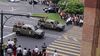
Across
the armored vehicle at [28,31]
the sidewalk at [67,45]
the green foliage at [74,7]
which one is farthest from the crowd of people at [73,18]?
the armored vehicle at [28,31]

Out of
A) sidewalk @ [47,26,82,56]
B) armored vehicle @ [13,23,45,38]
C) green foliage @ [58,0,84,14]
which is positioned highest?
green foliage @ [58,0,84,14]

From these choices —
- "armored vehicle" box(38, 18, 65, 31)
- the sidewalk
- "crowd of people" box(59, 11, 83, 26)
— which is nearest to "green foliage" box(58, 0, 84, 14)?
"crowd of people" box(59, 11, 83, 26)

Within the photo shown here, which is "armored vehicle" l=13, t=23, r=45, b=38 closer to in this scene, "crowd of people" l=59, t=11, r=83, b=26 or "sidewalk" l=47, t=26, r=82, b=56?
"sidewalk" l=47, t=26, r=82, b=56

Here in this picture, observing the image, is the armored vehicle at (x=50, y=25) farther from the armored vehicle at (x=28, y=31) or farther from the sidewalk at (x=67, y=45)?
the armored vehicle at (x=28, y=31)

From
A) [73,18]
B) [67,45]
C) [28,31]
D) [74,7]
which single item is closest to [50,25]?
[28,31]

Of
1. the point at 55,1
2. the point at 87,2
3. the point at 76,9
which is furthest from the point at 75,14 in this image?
the point at 87,2

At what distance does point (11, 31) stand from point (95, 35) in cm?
1944

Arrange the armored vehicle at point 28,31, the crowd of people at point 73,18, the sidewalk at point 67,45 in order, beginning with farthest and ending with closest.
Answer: the crowd of people at point 73,18, the armored vehicle at point 28,31, the sidewalk at point 67,45

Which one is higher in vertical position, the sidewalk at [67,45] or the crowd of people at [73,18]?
the crowd of people at [73,18]

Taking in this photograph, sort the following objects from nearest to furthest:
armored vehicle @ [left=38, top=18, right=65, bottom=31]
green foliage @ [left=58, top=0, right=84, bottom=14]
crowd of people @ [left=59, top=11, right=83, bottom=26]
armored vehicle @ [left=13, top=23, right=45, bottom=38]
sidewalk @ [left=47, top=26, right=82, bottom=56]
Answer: sidewalk @ [left=47, top=26, right=82, bottom=56]
armored vehicle @ [left=13, top=23, right=45, bottom=38]
armored vehicle @ [left=38, top=18, right=65, bottom=31]
crowd of people @ [left=59, top=11, right=83, bottom=26]
green foliage @ [left=58, top=0, right=84, bottom=14]

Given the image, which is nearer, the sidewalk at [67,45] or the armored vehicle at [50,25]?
the sidewalk at [67,45]

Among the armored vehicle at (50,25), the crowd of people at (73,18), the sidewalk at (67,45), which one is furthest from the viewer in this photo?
the crowd of people at (73,18)

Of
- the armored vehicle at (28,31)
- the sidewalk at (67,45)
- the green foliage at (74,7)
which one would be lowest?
the sidewalk at (67,45)

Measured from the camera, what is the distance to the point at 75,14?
4450 cm
